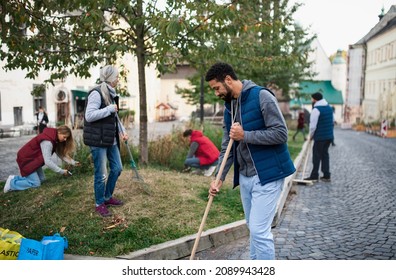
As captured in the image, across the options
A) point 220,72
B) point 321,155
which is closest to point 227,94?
point 220,72

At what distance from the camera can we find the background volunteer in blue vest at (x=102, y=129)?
16.3 ft

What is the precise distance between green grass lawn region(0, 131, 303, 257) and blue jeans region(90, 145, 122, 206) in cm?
22

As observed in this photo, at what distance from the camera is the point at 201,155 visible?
865cm

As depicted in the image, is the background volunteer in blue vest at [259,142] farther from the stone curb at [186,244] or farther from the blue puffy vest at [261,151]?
the stone curb at [186,244]

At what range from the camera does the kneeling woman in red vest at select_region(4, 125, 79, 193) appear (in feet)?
20.9

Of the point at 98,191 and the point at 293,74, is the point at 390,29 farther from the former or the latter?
the point at 293,74

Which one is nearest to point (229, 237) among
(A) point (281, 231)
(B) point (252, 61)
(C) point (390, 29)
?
(A) point (281, 231)

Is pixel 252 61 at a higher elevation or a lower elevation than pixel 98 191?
higher

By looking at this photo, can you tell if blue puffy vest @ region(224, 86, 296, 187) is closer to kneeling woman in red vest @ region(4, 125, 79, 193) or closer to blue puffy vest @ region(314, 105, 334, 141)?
kneeling woman in red vest @ region(4, 125, 79, 193)

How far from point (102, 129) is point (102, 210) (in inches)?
37.6

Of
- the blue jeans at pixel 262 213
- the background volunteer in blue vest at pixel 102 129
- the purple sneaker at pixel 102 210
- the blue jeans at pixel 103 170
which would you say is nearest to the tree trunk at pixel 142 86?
the background volunteer in blue vest at pixel 102 129

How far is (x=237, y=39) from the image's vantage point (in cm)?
809

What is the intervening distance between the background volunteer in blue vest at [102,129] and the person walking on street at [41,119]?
2.25 m
